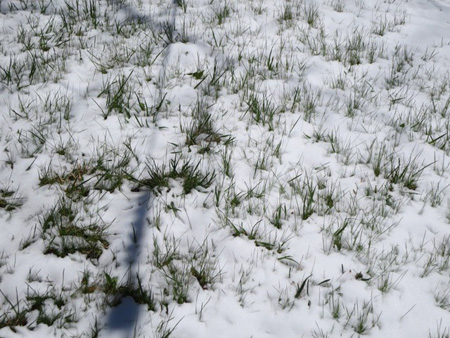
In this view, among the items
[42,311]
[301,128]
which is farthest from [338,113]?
[42,311]

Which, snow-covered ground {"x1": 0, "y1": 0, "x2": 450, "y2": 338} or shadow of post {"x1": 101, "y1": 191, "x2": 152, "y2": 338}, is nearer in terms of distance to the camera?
shadow of post {"x1": 101, "y1": 191, "x2": 152, "y2": 338}

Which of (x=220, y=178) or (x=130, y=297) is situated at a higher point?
(x=220, y=178)

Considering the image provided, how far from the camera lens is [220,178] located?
3.01 metres

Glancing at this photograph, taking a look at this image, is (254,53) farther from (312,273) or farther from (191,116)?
(312,273)

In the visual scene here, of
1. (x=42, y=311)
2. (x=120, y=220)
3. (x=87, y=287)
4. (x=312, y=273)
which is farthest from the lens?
(x=120, y=220)

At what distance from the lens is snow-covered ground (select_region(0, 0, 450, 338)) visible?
7.34ft

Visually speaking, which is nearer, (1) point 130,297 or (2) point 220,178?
(1) point 130,297

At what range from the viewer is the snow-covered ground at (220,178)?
2.24 m

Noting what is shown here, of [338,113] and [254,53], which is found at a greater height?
[254,53]

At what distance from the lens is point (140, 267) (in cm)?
240

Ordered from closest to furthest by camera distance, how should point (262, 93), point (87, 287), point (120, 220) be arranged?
1. point (87, 287)
2. point (120, 220)
3. point (262, 93)

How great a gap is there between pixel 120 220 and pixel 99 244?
0.75ft

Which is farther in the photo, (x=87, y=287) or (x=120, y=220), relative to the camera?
(x=120, y=220)

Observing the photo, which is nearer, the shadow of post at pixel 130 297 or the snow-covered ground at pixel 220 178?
Answer: the shadow of post at pixel 130 297
